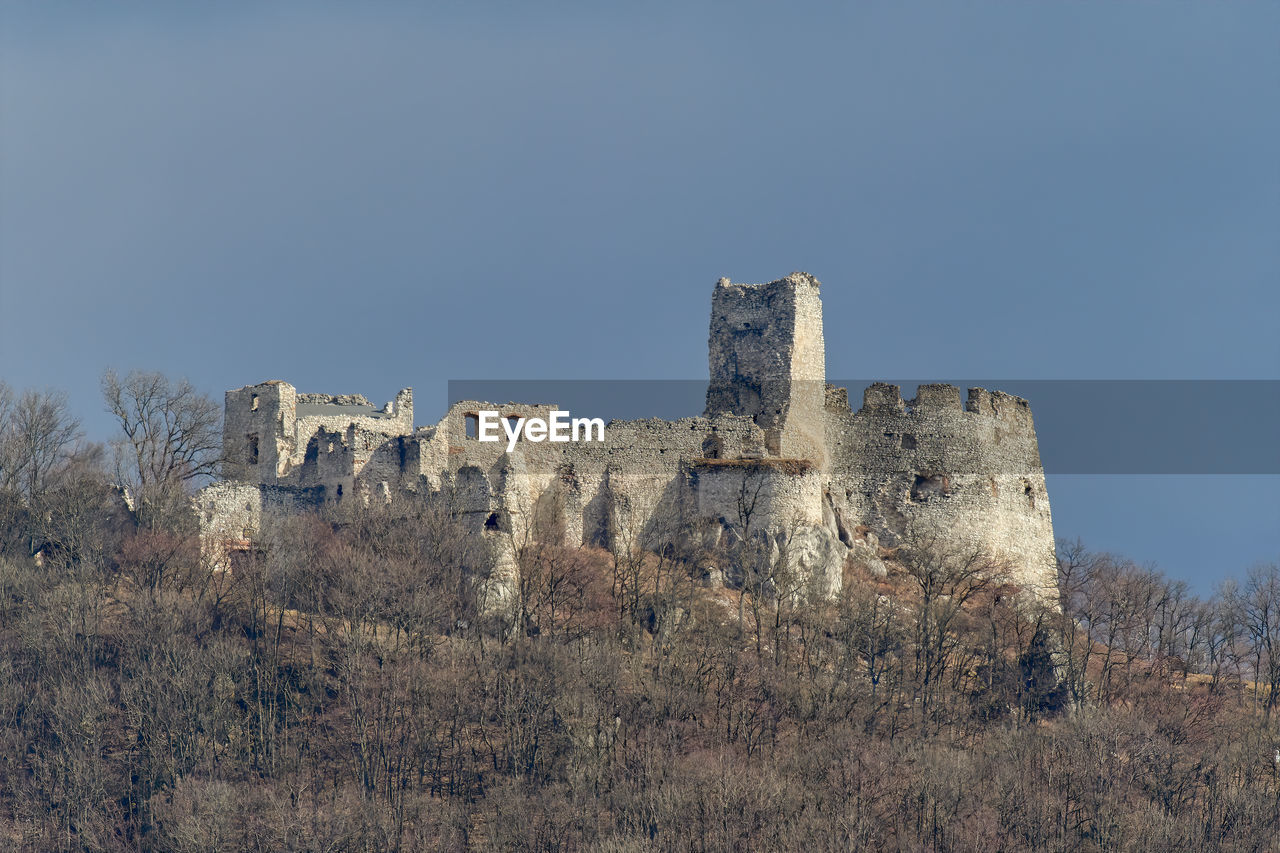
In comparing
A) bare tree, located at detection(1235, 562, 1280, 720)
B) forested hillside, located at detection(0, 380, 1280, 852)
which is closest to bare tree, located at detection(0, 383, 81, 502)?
forested hillside, located at detection(0, 380, 1280, 852)

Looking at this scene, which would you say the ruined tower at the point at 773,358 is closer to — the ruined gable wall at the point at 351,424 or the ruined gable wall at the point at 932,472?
the ruined gable wall at the point at 932,472

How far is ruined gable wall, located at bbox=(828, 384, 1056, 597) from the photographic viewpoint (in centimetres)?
7525

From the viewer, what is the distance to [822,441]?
75.4 meters

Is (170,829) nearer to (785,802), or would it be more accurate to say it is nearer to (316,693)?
(316,693)

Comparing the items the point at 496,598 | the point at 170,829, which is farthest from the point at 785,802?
the point at 170,829

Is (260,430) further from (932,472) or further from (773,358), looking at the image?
(932,472)

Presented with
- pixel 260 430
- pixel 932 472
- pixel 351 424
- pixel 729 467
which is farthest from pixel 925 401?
pixel 260 430

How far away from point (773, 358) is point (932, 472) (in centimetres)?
775

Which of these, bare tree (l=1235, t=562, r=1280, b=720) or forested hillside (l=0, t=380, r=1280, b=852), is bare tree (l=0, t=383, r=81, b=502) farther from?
bare tree (l=1235, t=562, r=1280, b=720)

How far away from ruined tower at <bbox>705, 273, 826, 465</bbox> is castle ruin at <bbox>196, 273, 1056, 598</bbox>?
7 cm

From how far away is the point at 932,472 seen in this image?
248 ft

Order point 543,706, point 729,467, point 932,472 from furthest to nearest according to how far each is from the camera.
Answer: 1. point 932,472
2. point 729,467
3. point 543,706

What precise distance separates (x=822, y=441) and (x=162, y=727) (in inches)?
1101

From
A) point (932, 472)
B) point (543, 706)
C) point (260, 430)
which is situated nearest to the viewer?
A: point (543, 706)
